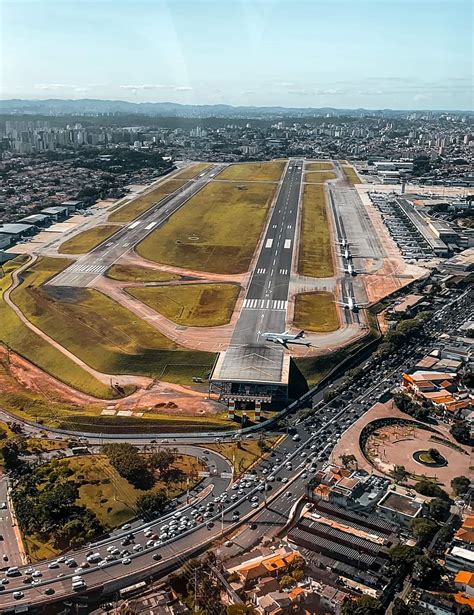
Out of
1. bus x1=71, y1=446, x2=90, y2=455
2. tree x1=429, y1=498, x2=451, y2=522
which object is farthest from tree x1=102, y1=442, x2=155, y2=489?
tree x1=429, y1=498, x2=451, y2=522

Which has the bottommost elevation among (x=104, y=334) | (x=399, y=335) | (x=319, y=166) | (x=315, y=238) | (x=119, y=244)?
(x=104, y=334)

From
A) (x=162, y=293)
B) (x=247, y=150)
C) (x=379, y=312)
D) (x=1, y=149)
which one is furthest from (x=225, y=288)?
(x=1, y=149)

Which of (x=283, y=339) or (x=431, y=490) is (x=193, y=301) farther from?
(x=431, y=490)

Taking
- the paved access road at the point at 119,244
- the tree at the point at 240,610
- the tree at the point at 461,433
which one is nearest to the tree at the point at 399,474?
the tree at the point at 461,433

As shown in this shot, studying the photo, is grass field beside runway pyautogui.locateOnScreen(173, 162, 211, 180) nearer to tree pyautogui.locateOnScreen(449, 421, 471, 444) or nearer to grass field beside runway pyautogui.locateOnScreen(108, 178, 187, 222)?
grass field beside runway pyautogui.locateOnScreen(108, 178, 187, 222)

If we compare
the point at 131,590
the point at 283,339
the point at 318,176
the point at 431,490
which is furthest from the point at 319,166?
the point at 131,590

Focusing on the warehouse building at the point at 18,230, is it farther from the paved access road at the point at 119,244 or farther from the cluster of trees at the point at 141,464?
the cluster of trees at the point at 141,464
